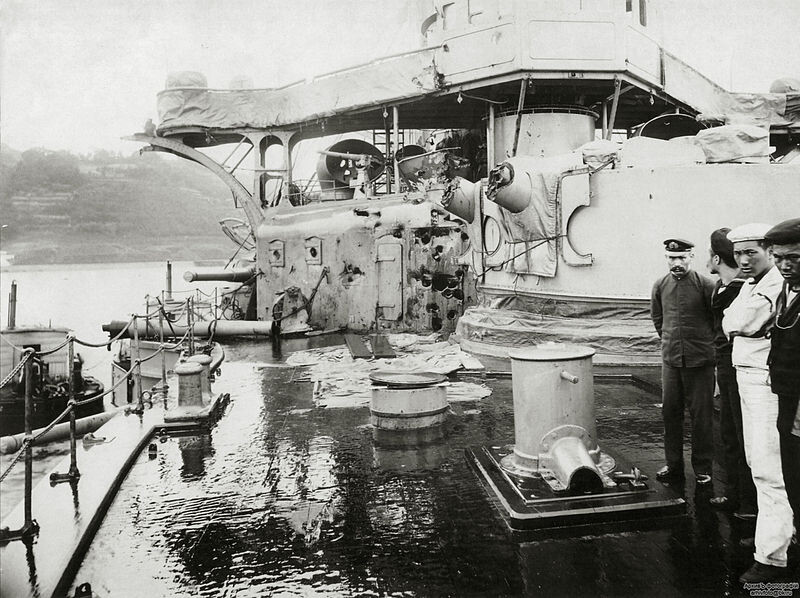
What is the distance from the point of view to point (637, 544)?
127 inches

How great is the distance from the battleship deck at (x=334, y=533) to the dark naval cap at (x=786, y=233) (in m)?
1.56

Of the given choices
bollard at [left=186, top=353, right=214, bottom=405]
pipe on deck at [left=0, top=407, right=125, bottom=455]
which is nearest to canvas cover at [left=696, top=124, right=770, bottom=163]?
bollard at [left=186, top=353, right=214, bottom=405]

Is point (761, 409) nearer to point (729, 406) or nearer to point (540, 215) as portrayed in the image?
point (729, 406)

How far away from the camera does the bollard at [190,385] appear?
611 centimetres

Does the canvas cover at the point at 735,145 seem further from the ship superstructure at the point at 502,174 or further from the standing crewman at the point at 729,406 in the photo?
the standing crewman at the point at 729,406

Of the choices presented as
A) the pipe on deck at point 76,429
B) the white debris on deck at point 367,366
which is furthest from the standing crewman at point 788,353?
the pipe on deck at point 76,429

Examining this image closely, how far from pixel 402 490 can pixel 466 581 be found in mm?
1238

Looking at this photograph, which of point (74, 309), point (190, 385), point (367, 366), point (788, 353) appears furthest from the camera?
point (74, 309)

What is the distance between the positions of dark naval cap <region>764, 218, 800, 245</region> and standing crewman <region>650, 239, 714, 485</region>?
53.7 inches

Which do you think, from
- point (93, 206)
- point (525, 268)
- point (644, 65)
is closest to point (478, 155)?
point (644, 65)

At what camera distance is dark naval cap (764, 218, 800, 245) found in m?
2.47

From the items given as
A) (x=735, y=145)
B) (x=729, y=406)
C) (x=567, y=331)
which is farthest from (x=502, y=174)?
(x=729, y=406)

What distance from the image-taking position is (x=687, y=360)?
388 cm

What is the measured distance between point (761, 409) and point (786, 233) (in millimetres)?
869
